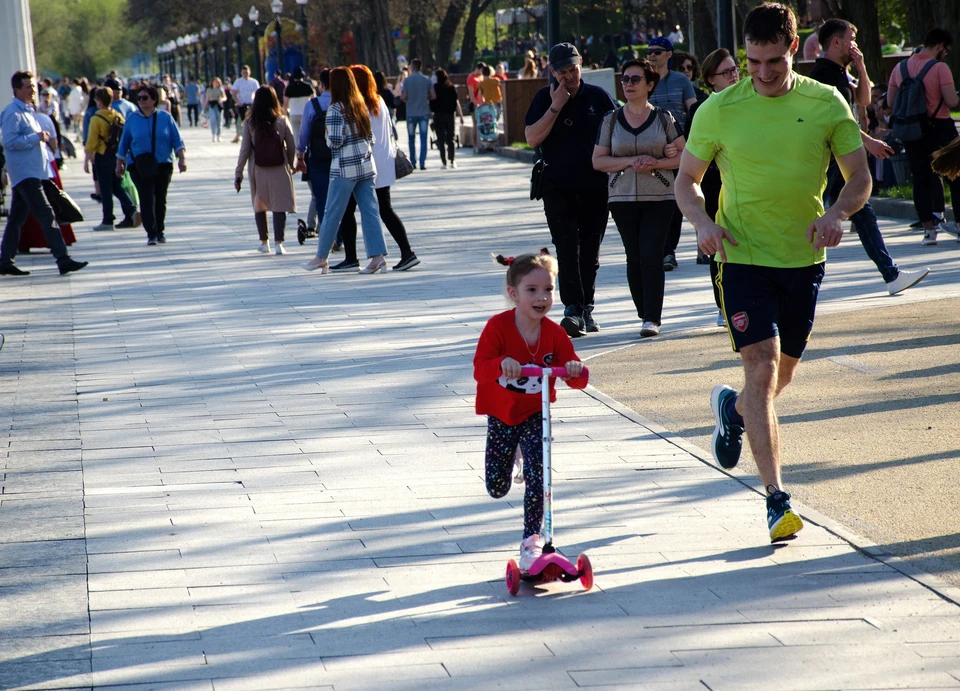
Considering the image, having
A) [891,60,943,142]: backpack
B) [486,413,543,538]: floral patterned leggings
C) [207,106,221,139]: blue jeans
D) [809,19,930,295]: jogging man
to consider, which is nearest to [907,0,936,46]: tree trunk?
[891,60,943,142]: backpack

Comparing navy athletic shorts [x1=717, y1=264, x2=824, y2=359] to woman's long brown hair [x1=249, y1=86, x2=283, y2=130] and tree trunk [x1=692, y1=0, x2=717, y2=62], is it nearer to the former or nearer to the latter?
woman's long brown hair [x1=249, y1=86, x2=283, y2=130]

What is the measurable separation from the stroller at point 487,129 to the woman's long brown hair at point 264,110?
1593 cm

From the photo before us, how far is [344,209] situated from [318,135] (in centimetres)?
148

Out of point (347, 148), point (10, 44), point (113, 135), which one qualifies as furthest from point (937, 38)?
point (10, 44)

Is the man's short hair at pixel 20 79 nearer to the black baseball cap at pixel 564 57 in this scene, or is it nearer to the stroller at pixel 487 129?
the black baseball cap at pixel 564 57

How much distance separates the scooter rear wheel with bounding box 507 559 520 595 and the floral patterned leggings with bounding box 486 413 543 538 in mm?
214

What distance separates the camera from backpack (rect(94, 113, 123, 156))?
17281mm

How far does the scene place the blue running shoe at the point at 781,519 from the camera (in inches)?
189

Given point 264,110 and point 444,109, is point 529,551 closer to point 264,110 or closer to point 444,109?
point 264,110

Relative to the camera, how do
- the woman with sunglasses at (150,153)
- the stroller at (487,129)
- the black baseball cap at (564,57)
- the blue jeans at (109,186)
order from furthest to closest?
the stroller at (487,129) < the blue jeans at (109,186) < the woman with sunglasses at (150,153) < the black baseball cap at (564,57)

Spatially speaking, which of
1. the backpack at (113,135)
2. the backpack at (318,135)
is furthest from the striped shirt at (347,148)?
the backpack at (113,135)

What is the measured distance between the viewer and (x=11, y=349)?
31.2ft

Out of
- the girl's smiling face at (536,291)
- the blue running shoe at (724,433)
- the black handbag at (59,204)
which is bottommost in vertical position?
the blue running shoe at (724,433)

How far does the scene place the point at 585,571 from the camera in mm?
4477
